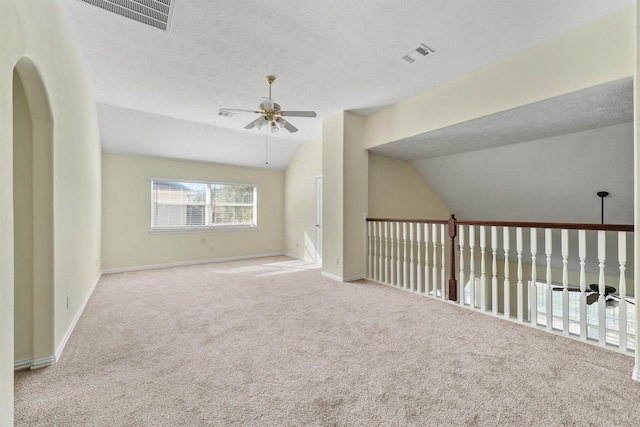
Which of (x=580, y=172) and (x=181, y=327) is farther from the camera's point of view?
(x=580, y=172)

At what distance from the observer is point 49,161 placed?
211 cm

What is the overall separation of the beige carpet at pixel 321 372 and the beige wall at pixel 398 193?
7.15 feet

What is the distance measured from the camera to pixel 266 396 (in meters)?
1.74

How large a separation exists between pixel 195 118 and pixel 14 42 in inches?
144

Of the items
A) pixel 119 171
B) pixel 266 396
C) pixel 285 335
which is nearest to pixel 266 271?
pixel 285 335

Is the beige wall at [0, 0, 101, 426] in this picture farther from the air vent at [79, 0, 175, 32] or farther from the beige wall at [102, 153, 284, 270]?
the beige wall at [102, 153, 284, 270]

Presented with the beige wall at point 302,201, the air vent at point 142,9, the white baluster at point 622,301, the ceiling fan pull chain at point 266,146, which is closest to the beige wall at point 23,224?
the air vent at point 142,9

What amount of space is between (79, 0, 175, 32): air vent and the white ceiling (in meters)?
0.07

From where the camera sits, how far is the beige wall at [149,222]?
5426 millimetres

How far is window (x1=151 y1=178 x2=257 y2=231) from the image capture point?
5984 mm

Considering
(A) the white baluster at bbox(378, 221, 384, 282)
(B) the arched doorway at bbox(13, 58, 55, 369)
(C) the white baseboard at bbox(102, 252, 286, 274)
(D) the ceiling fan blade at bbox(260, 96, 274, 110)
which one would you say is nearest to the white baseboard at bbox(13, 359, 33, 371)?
(B) the arched doorway at bbox(13, 58, 55, 369)

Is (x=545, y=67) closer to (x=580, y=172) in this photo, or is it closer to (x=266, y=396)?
(x=580, y=172)

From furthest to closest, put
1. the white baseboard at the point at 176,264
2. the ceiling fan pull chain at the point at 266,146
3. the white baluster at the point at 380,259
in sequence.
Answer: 1. the ceiling fan pull chain at the point at 266,146
2. the white baseboard at the point at 176,264
3. the white baluster at the point at 380,259

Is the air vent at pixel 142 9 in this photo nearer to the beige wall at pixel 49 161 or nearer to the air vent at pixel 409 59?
the beige wall at pixel 49 161
